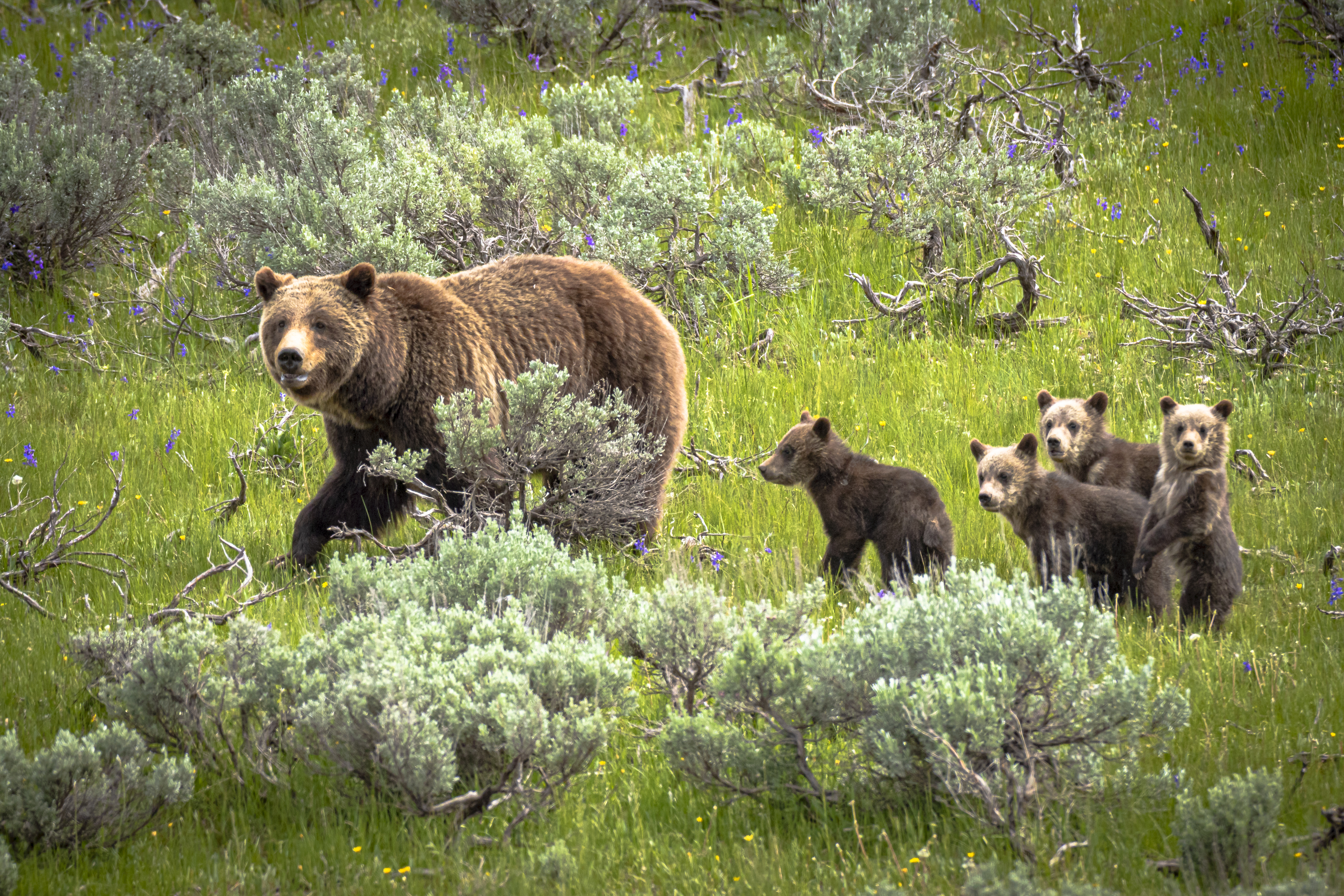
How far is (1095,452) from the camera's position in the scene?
6.77 m

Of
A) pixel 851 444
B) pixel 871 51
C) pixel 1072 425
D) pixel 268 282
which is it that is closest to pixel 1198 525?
pixel 1072 425

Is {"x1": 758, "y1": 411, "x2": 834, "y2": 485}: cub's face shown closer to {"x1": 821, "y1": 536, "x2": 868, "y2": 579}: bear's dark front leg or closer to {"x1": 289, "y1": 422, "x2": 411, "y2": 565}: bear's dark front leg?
{"x1": 821, "y1": 536, "x2": 868, "y2": 579}: bear's dark front leg

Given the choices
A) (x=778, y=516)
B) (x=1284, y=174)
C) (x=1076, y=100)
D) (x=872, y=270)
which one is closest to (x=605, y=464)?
(x=778, y=516)

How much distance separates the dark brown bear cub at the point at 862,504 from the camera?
6055mm

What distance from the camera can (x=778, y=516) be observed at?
281 inches

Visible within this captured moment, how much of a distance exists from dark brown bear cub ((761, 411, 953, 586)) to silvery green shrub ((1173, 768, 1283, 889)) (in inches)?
102

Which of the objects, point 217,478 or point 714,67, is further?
point 714,67

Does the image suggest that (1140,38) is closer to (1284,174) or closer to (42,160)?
(1284,174)

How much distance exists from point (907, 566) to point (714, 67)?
11.1 metres

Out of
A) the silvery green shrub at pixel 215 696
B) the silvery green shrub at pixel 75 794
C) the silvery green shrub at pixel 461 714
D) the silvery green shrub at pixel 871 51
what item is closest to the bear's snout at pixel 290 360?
Result: the silvery green shrub at pixel 215 696

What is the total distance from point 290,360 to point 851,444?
399 cm

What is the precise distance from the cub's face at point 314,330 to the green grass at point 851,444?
3.77 feet

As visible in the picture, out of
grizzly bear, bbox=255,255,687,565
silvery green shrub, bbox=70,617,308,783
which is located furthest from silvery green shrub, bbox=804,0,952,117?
silvery green shrub, bbox=70,617,308,783

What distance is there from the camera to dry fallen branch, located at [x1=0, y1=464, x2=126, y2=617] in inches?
233
